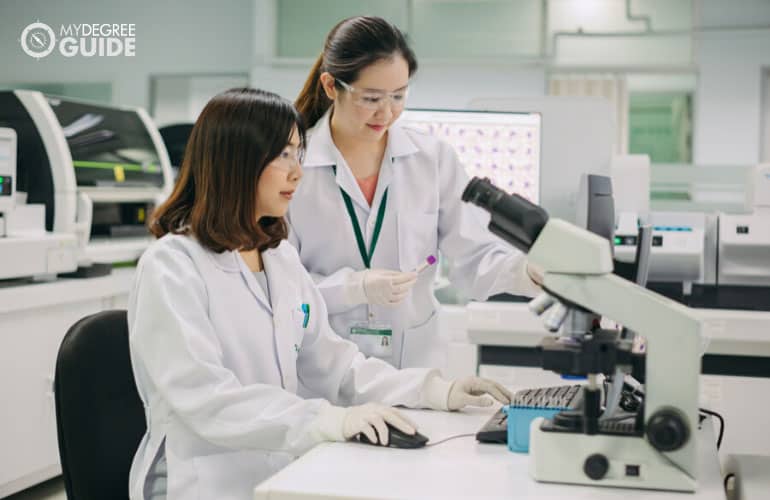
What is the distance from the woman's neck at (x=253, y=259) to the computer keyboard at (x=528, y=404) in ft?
1.58

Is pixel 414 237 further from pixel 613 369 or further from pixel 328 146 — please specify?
pixel 613 369

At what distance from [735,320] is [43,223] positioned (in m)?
2.39

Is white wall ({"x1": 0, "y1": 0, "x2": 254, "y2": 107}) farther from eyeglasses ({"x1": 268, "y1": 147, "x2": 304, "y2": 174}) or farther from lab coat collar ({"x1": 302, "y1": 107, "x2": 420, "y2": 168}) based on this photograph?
eyeglasses ({"x1": 268, "y1": 147, "x2": 304, "y2": 174})

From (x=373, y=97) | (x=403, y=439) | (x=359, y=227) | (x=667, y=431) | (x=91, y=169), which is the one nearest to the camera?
(x=667, y=431)

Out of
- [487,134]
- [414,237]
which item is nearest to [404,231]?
[414,237]

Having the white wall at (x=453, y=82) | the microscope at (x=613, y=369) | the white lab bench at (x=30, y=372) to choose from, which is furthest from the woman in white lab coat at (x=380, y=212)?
the white wall at (x=453, y=82)

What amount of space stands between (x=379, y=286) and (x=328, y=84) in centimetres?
45

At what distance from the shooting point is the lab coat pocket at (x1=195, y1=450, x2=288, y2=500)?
123 centimetres

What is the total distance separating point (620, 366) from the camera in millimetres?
1049

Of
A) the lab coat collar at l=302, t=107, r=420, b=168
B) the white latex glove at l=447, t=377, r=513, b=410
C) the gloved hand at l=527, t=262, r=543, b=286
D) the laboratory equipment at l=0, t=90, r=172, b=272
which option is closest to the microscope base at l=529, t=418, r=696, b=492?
the white latex glove at l=447, t=377, r=513, b=410

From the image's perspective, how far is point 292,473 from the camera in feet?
3.47

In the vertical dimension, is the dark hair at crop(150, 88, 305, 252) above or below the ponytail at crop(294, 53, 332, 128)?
below

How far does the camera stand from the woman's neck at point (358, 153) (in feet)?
6.01

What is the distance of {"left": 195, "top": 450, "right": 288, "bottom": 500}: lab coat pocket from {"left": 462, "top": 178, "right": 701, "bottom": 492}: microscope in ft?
1.47
